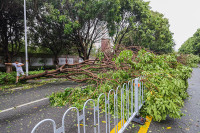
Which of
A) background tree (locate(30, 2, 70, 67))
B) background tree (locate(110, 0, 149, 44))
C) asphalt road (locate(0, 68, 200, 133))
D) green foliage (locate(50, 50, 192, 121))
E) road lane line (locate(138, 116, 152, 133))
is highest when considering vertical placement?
background tree (locate(110, 0, 149, 44))

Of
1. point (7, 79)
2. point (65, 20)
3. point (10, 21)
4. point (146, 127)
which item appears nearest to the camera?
point (146, 127)

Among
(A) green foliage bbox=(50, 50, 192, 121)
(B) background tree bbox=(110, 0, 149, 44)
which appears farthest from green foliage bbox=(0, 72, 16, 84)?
(B) background tree bbox=(110, 0, 149, 44)

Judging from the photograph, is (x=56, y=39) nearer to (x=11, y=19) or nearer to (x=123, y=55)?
(x=11, y=19)

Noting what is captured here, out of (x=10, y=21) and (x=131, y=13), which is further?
(x=131, y=13)

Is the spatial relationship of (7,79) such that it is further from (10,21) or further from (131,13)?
(131,13)

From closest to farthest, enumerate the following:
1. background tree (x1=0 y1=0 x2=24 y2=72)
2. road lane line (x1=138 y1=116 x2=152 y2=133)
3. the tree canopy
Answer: road lane line (x1=138 y1=116 x2=152 y2=133) → background tree (x1=0 y1=0 x2=24 y2=72) → the tree canopy

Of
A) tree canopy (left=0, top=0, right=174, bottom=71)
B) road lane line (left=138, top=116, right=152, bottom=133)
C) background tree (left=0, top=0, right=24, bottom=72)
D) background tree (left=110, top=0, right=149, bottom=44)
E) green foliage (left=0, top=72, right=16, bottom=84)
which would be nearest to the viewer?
road lane line (left=138, top=116, right=152, bottom=133)

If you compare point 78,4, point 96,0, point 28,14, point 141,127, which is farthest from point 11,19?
point 141,127

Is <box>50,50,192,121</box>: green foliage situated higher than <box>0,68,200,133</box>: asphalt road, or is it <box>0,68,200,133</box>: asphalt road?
<box>50,50,192,121</box>: green foliage

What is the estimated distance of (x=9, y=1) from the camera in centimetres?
920

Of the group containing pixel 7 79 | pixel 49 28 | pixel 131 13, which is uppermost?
pixel 131 13

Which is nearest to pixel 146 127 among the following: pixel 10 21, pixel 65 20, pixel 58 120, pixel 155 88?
pixel 155 88

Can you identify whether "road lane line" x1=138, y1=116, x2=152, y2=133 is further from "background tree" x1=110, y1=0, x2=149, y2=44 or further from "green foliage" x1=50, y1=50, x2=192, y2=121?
"background tree" x1=110, y1=0, x2=149, y2=44

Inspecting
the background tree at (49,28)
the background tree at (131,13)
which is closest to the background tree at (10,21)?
the background tree at (49,28)
